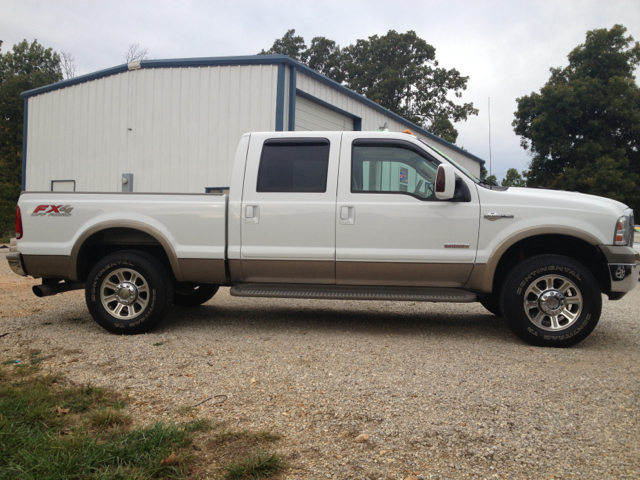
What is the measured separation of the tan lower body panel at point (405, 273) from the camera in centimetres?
495

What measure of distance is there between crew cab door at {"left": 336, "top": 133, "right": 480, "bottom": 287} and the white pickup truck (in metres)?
0.01

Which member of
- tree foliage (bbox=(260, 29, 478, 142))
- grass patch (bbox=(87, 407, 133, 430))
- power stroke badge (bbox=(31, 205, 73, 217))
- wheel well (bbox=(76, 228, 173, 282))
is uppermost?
tree foliage (bbox=(260, 29, 478, 142))

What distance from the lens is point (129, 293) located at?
16.9 ft

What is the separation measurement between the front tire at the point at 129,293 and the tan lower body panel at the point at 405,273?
180 centimetres

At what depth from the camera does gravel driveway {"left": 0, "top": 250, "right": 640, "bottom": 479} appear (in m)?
2.60

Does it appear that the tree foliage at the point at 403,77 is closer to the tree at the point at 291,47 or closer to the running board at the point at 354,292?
the tree at the point at 291,47

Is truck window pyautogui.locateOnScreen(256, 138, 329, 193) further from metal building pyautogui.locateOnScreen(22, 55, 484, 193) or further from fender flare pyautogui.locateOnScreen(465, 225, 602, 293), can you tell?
metal building pyautogui.locateOnScreen(22, 55, 484, 193)

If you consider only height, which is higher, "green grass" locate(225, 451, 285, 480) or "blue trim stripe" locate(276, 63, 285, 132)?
"blue trim stripe" locate(276, 63, 285, 132)

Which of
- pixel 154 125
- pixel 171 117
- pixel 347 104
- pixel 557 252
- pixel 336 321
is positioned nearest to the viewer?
pixel 557 252

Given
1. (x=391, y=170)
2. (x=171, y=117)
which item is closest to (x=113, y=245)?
(x=391, y=170)

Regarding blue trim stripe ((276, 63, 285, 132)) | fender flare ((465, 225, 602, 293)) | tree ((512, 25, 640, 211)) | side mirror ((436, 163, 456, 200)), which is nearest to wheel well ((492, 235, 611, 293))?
fender flare ((465, 225, 602, 293))

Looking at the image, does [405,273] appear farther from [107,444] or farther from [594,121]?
[594,121]

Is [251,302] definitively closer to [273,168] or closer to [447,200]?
[273,168]

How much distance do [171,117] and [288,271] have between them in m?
8.00
